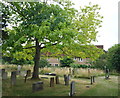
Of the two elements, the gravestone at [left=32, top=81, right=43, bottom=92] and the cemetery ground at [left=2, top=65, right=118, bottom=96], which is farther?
the gravestone at [left=32, top=81, right=43, bottom=92]

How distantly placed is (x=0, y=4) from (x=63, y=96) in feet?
26.2

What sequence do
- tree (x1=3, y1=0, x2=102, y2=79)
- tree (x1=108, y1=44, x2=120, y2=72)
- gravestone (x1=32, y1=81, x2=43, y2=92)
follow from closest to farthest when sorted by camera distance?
tree (x1=3, y1=0, x2=102, y2=79), gravestone (x1=32, y1=81, x2=43, y2=92), tree (x1=108, y1=44, x2=120, y2=72)

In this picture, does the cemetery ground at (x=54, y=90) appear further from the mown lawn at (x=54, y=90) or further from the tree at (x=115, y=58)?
the tree at (x=115, y=58)

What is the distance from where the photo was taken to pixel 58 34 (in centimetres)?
874

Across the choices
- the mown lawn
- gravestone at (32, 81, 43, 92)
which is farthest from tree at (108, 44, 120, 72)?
gravestone at (32, 81, 43, 92)

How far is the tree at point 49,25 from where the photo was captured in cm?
890

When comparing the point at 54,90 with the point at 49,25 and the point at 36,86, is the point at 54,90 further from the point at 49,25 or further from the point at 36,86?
the point at 49,25

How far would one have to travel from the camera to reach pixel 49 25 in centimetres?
916

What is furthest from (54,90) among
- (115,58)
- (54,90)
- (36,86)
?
(115,58)

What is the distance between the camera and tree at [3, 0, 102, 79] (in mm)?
8898

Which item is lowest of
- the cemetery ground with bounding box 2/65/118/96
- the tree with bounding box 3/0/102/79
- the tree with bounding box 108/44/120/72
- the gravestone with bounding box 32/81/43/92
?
the cemetery ground with bounding box 2/65/118/96

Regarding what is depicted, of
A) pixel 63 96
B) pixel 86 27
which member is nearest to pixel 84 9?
pixel 86 27

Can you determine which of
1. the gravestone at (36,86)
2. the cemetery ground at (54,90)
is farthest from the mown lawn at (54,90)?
the gravestone at (36,86)

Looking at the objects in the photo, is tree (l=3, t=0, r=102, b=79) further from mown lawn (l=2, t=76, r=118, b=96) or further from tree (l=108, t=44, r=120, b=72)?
tree (l=108, t=44, r=120, b=72)
